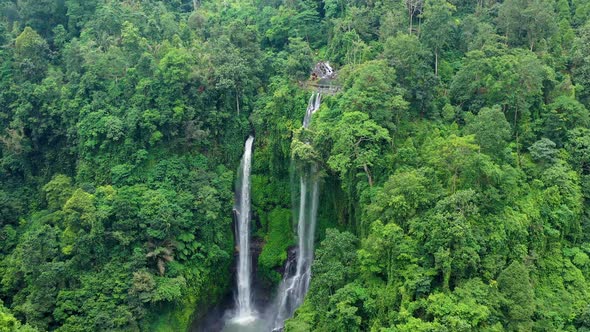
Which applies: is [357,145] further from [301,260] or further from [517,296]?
[517,296]

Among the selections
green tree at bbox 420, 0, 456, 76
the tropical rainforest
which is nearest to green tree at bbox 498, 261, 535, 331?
the tropical rainforest

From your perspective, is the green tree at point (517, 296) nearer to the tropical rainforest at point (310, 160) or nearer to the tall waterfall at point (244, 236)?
the tropical rainforest at point (310, 160)

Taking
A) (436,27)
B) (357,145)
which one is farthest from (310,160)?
(436,27)

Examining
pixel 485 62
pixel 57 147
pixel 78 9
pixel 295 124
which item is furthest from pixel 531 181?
pixel 78 9

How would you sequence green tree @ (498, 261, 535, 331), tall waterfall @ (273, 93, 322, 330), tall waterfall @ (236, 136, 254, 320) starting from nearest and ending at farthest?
green tree @ (498, 261, 535, 331) < tall waterfall @ (273, 93, 322, 330) < tall waterfall @ (236, 136, 254, 320)

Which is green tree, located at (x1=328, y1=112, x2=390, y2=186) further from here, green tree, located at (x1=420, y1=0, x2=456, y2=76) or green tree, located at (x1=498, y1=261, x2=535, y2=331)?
green tree, located at (x1=420, y1=0, x2=456, y2=76)

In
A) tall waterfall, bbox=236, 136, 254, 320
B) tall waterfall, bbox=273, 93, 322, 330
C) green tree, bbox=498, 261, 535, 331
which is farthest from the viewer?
tall waterfall, bbox=236, 136, 254, 320
